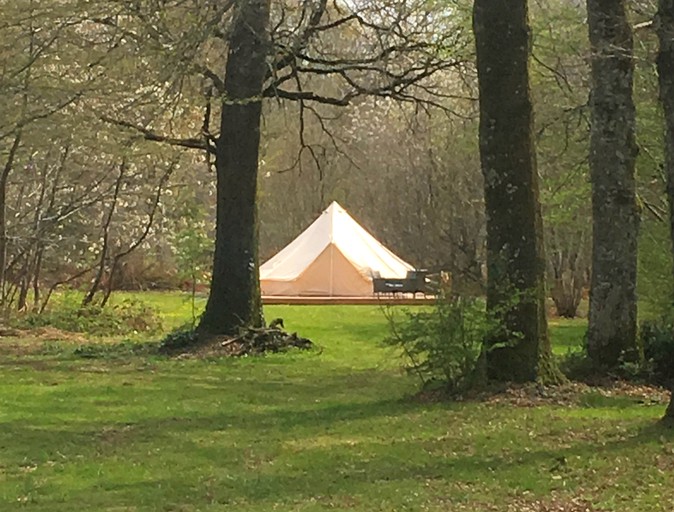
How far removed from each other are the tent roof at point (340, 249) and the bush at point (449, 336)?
20.1m

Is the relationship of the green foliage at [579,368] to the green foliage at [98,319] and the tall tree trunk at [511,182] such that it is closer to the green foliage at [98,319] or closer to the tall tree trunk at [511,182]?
the tall tree trunk at [511,182]

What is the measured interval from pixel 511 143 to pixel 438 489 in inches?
167

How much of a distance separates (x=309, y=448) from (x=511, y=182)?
3283 mm

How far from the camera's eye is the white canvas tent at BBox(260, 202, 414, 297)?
30312 millimetres

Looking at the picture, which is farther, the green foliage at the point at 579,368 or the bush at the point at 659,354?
the bush at the point at 659,354

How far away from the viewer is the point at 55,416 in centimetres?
952

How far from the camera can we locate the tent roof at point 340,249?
30.4 metres

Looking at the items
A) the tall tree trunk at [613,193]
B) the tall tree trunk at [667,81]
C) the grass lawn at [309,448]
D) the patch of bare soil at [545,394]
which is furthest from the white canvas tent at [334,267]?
the tall tree trunk at [667,81]

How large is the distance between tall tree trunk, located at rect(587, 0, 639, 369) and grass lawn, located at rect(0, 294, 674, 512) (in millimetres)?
1203

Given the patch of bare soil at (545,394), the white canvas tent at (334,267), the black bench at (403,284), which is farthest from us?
the white canvas tent at (334,267)

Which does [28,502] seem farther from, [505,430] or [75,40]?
[75,40]

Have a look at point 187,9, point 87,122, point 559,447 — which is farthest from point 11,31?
point 559,447

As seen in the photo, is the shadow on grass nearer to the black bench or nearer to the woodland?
the woodland

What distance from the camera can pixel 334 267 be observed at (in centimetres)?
3052
